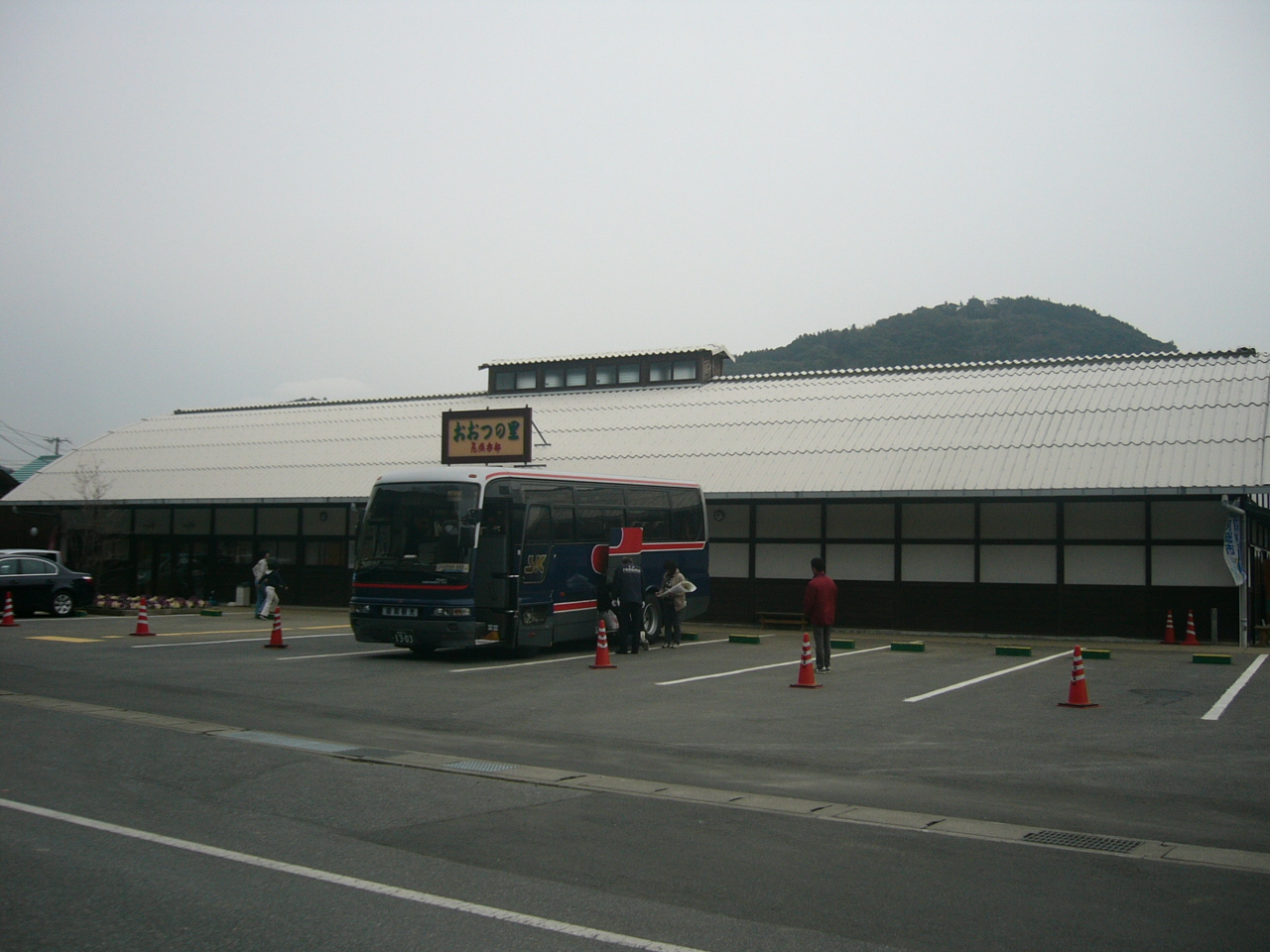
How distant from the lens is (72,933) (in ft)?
17.0

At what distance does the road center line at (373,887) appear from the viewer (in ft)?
17.3

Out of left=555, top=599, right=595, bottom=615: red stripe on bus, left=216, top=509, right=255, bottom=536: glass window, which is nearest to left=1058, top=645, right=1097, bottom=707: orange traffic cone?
left=555, top=599, right=595, bottom=615: red stripe on bus

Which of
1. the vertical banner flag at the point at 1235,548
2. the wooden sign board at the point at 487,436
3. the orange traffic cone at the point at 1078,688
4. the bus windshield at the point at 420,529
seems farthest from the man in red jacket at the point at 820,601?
the wooden sign board at the point at 487,436

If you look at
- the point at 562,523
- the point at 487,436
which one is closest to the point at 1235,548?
the point at 562,523

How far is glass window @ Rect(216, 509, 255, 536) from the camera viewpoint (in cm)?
3534

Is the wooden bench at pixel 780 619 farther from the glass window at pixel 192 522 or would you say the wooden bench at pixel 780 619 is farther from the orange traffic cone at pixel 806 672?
the glass window at pixel 192 522

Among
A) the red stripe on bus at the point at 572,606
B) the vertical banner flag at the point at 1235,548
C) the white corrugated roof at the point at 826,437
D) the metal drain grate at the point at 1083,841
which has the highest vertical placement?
the white corrugated roof at the point at 826,437

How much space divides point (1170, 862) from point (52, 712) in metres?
11.4

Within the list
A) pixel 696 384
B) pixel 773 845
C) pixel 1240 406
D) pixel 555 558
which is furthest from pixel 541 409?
pixel 773 845

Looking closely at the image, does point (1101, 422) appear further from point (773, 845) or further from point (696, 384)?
point (773, 845)

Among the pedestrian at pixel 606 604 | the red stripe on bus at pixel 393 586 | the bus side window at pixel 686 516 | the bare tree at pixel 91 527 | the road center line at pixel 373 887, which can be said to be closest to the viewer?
the road center line at pixel 373 887

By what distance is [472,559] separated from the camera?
18.1 metres

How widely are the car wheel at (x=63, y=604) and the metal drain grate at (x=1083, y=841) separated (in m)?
25.8

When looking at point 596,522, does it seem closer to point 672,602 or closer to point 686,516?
point 672,602
